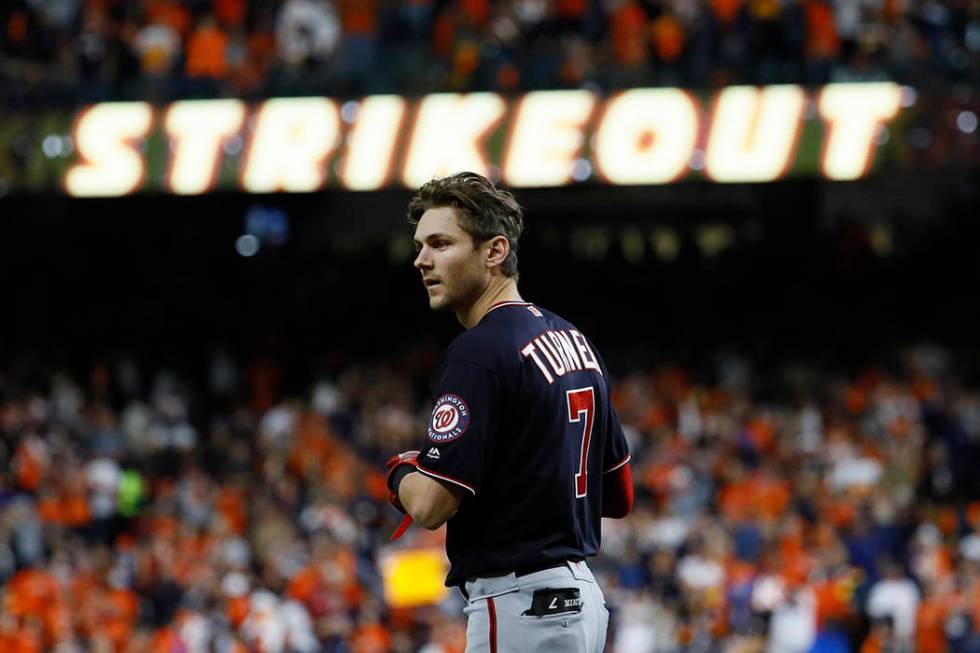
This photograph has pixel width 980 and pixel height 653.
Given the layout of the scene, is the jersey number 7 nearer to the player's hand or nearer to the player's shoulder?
the player's shoulder

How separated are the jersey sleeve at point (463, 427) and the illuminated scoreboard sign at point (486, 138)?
10.6m

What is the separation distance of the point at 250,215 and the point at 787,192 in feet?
20.3

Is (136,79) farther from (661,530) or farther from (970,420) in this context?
(970,420)

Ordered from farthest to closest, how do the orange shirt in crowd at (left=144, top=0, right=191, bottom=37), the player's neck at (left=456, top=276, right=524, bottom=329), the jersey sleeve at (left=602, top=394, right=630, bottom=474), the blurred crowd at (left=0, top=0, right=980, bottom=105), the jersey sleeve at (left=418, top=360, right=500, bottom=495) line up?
the orange shirt in crowd at (left=144, top=0, right=191, bottom=37)
the blurred crowd at (left=0, top=0, right=980, bottom=105)
the jersey sleeve at (left=602, top=394, right=630, bottom=474)
the player's neck at (left=456, top=276, right=524, bottom=329)
the jersey sleeve at (left=418, top=360, right=500, bottom=495)

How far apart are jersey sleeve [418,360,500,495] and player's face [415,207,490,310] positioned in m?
0.21

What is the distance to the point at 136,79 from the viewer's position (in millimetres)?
15070

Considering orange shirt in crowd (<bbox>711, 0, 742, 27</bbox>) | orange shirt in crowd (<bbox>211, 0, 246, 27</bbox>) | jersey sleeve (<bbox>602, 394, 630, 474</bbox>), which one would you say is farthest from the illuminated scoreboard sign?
jersey sleeve (<bbox>602, 394, 630, 474</bbox>)

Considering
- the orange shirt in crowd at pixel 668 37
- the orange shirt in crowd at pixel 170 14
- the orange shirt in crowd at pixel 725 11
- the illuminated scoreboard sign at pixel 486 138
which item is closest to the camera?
the illuminated scoreboard sign at pixel 486 138

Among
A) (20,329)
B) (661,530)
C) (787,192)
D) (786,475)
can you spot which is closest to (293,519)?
(661,530)

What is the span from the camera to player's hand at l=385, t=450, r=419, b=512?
3.47m

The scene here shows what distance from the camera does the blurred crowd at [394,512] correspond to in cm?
1142

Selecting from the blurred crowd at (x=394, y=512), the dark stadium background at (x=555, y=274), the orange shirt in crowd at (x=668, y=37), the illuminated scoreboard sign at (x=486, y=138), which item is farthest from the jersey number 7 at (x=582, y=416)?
the dark stadium background at (x=555, y=274)

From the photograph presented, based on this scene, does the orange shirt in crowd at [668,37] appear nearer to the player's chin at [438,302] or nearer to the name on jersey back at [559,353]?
the name on jersey back at [559,353]

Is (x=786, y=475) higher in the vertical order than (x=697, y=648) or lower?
higher
